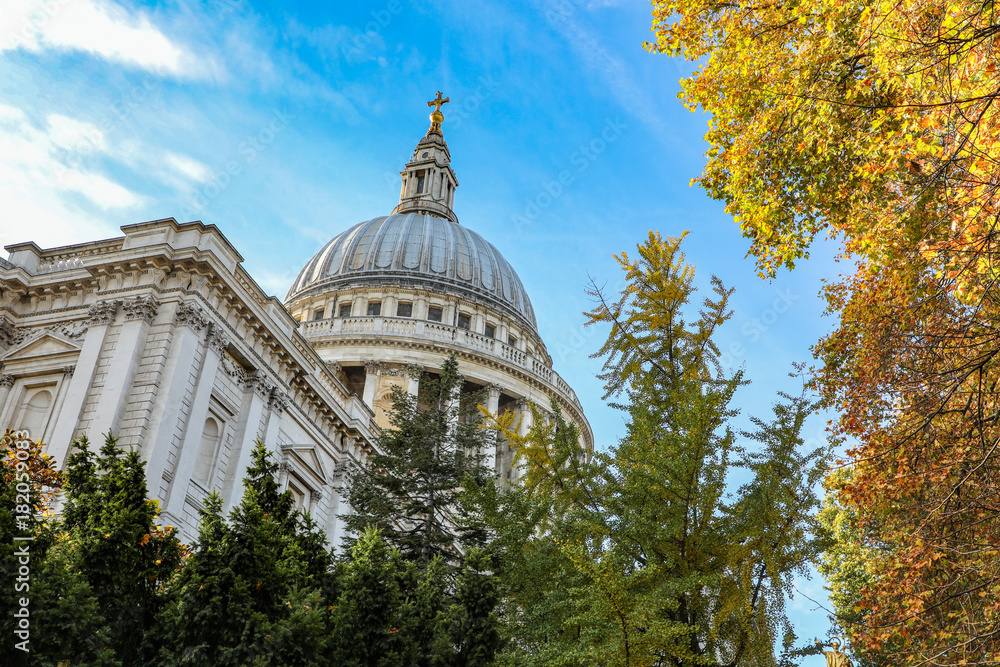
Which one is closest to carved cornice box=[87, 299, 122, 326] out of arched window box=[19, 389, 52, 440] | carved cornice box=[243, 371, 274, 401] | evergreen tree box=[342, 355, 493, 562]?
arched window box=[19, 389, 52, 440]

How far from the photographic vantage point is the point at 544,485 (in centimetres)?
1332

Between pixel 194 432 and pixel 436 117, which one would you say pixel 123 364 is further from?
pixel 436 117

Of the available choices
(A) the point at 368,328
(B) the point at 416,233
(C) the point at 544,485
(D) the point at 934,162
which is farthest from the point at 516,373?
(D) the point at 934,162

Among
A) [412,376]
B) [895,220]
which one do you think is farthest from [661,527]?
[412,376]

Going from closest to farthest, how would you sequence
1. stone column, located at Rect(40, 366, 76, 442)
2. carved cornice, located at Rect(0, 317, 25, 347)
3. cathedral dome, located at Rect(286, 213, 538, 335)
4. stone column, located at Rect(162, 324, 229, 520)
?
stone column, located at Rect(162, 324, 229, 520)
stone column, located at Rect(40, 366, 76, 442)
carved cornice, located at Rect(0, 317, 25, 347)
cathedral dome, located at Rect(286, 213, 538, 335)

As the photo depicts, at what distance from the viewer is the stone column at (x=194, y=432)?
20.8 metres

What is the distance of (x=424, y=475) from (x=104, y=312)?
9218 millimetres

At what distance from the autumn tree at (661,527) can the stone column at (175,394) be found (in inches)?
398

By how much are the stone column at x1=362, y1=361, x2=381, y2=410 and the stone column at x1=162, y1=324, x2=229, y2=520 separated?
25211 mm

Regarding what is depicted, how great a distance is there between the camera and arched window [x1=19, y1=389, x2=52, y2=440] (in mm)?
22195

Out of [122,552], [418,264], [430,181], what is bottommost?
[122,552]

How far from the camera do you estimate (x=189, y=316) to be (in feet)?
73.5

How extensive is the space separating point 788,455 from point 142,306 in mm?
16524

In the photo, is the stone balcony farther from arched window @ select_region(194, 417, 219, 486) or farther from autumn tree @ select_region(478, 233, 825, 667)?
autumn tree @ select_region(478, 233, 825, 667)
